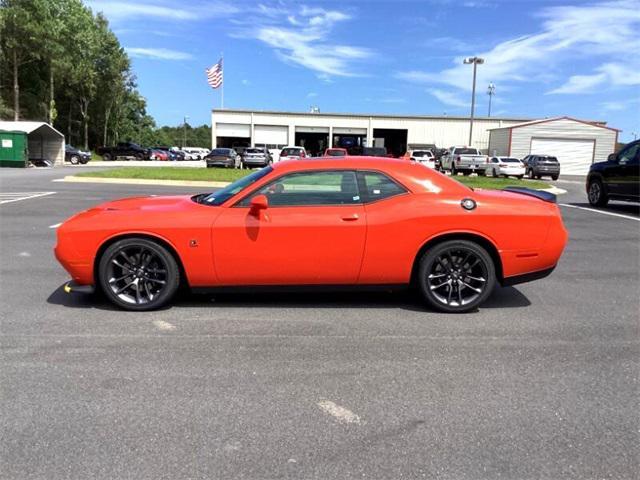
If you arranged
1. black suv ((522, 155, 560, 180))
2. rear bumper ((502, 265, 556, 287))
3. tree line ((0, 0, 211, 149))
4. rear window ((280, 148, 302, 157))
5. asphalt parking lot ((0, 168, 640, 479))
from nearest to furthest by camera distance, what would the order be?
1. asphalt parking lot ((0, 168, 640, 479))
2. rear bumper ((502, 265, 556, 287))
3. black suv ((522, 155, 560, 180))
4. rear window ((280, 148, 302, 157))
5. tree line ((0, 0, 211, 149))

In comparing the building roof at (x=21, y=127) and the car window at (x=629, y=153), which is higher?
the building roof at (x=21, y=127)

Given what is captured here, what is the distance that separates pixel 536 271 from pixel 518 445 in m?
2.67

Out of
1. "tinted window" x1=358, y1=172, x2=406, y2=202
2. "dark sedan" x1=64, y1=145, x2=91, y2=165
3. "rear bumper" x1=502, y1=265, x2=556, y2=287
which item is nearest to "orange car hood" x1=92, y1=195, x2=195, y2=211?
"tinted window" x1=358, y1=172, x2=406, y2=202

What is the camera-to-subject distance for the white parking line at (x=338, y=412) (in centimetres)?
316

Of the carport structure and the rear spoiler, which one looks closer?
the rear spoiler

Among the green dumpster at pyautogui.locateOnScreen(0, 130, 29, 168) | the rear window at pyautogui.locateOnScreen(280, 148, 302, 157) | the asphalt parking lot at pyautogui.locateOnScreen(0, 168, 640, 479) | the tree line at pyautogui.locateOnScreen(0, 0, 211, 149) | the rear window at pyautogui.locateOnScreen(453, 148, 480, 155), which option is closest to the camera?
the asphalt parking lot at pyautogui.locateOnScreen(0, 168, 640, 479)

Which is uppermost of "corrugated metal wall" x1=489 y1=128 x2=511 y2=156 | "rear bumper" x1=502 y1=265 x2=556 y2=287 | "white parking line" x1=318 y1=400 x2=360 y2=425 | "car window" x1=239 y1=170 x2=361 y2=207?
"corrugated metal wall" x1=489 y1=128 x2=511 y2=156

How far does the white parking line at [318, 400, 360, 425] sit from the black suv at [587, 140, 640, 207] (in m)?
12.8

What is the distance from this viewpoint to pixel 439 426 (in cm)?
311

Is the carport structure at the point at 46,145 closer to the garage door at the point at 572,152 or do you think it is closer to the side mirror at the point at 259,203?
the side mirror at the point at 259,203

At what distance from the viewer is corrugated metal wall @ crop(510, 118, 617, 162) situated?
54.2 m

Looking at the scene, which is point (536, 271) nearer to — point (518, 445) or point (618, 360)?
point (618, 360)

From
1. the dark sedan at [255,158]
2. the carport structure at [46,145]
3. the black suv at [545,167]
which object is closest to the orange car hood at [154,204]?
the black suv at [545,167]

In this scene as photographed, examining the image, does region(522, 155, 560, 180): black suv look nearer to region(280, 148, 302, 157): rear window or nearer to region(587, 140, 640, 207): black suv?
region(280, 148, 302, 157): rear window
